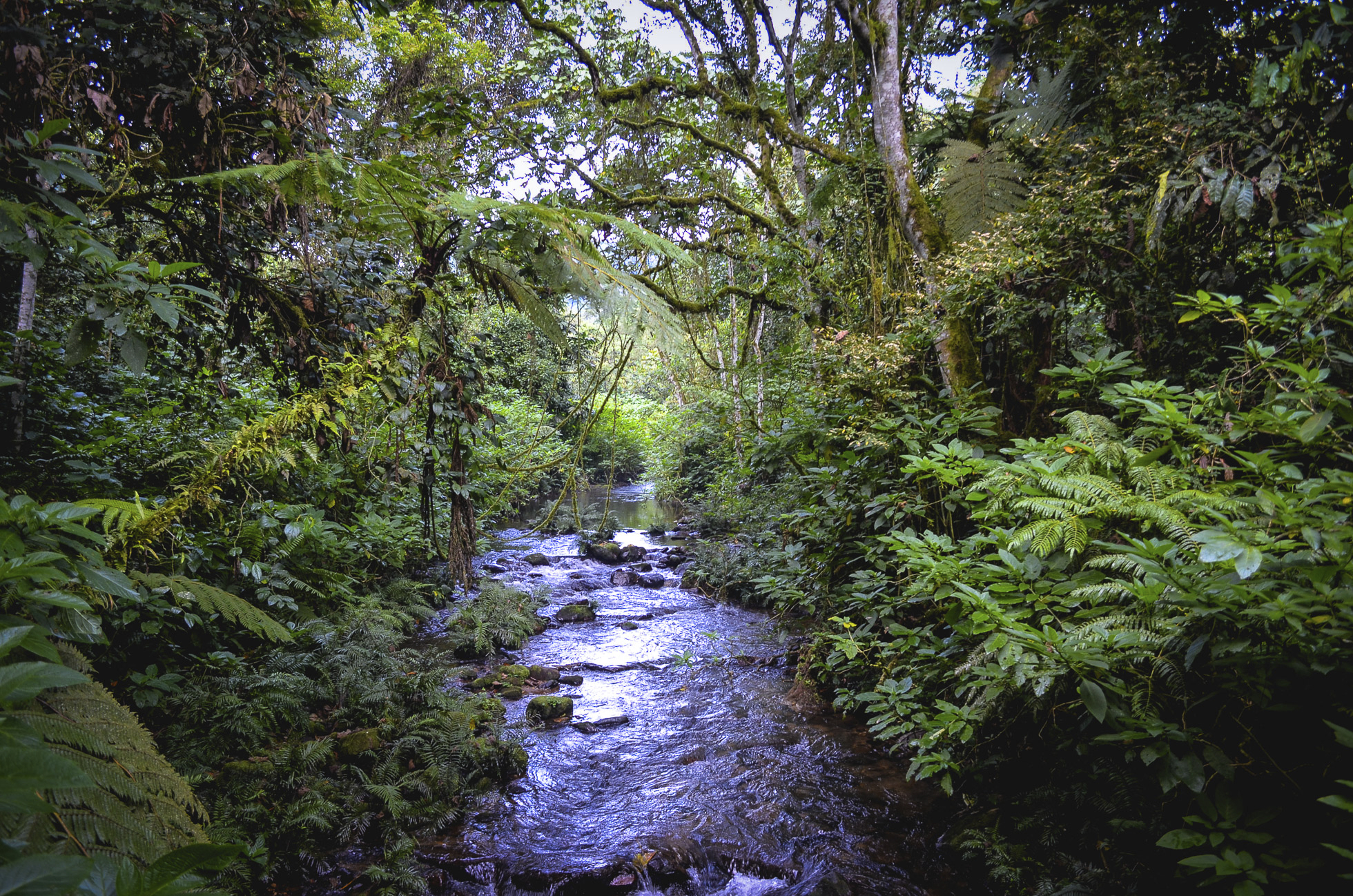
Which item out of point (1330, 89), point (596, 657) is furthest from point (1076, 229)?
point (596, 657)

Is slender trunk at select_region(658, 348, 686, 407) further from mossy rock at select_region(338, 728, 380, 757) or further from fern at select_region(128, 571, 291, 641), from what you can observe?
mossy rock at select_region(338, 728, 380, 757)

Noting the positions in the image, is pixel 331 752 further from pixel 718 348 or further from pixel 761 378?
pixel 718 348

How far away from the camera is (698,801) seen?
3586mm

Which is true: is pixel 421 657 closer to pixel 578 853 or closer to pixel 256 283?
pixel 578 853

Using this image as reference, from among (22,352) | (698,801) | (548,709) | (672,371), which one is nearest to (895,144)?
(672,371)

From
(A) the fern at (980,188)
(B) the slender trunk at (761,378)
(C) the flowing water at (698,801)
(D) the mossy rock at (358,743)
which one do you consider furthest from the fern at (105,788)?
(A) the fern at (980,188)

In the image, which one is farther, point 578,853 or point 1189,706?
point 578,853

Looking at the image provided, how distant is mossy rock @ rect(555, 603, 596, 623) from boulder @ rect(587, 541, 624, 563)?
3.21m

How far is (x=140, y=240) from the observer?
3611 millimetres

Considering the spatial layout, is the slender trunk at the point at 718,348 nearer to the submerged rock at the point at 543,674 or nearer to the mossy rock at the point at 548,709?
the submerged rock at the point at 543,674

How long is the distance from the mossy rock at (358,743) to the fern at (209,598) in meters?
1.72

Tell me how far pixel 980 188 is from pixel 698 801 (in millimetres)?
4648

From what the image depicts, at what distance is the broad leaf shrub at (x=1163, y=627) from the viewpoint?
1605 millimetres

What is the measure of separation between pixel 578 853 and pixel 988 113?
6454 millimetres
